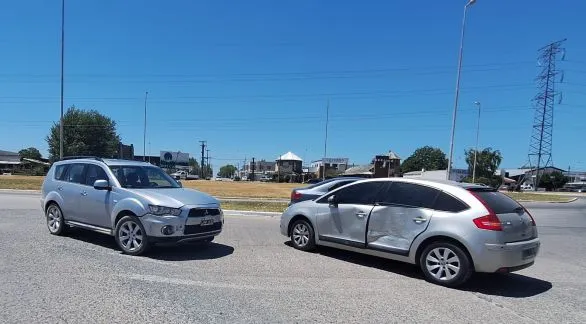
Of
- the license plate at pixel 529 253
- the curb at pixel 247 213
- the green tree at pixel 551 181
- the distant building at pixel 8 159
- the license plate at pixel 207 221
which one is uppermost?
the license plate at pixel 529 253

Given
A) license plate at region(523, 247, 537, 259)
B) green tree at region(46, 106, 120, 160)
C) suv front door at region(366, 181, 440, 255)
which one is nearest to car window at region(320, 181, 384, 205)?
suv front door at region(366, 181, 440, 255)

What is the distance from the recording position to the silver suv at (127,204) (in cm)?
777

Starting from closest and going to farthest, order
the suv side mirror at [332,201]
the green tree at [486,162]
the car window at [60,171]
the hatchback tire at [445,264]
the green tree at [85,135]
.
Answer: the hatchback tire at [445,264], the suv side mirror at [332,201], the car window at [60,171], the green tree at [85,135], the green tree at [486,162]

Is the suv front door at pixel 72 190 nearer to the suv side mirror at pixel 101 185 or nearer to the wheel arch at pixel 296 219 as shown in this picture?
the suv side mirror at pixel 101 185

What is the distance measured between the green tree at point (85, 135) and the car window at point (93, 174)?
223 feet

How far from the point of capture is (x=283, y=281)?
6.58 m

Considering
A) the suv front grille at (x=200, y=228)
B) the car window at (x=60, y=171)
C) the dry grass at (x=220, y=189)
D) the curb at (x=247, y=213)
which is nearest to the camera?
the suv front grille at (x=200, y=228)

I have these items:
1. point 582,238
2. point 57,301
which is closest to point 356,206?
point 57,301

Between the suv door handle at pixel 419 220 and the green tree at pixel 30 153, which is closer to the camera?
the suv door handle at pixel 419 220

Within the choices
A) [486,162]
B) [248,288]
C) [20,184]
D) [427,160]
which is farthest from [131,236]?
[427,160]

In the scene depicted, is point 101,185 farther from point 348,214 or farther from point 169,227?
point 348,214

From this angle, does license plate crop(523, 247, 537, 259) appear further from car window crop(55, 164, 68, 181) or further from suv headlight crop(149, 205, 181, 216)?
car window crop(55, 164, 68, 181)

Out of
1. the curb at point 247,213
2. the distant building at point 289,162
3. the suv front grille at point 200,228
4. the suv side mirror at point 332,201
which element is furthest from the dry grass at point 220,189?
the distant building at point 289,162

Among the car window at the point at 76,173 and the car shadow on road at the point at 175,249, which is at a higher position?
the car window at the point at 76,173
